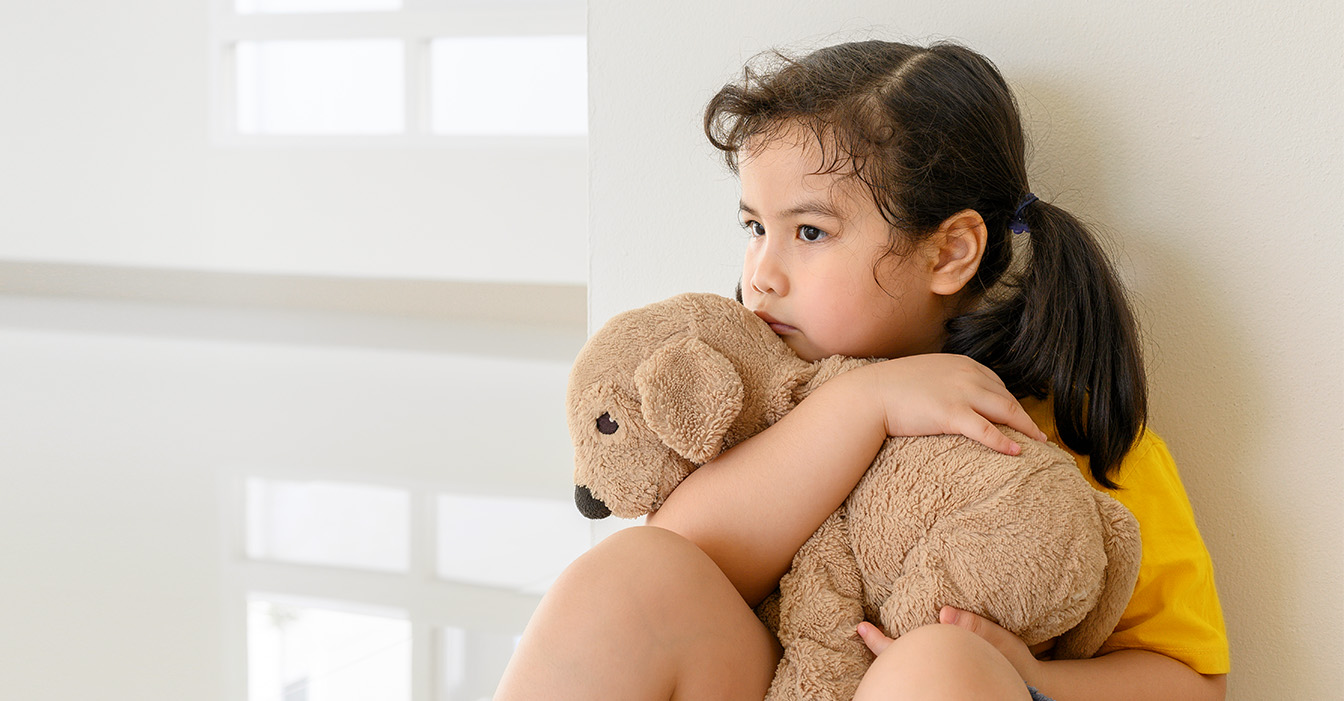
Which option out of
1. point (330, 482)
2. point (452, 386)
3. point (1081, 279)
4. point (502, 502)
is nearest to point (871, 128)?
point (1081, 279)

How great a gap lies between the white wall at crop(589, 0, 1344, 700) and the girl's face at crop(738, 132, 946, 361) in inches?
8.1

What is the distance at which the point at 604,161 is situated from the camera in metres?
1.09

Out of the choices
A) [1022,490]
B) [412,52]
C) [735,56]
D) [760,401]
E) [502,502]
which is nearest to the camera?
[1022,490]

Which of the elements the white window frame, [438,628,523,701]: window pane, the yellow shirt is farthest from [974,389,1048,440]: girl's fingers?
the white window frame

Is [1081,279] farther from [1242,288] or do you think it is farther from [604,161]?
[604,161]

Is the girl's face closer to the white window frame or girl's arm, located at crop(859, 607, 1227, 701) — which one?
girl's arm, located at crop(859, 607, 1227, 701)

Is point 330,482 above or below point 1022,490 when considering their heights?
below

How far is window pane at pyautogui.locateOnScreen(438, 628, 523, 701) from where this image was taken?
1170 millimetres

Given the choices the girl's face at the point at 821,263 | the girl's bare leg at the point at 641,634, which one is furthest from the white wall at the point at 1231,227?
the girl's bare leg at the point at 641,634

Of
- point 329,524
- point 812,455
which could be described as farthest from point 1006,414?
point 329,524

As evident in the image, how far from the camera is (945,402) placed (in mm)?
708

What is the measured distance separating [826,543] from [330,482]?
1461 mm

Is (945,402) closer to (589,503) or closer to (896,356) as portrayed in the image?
(896,356)

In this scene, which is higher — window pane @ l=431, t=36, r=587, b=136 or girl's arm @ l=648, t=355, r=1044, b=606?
window pane @ l=431, t=36, r=587, b=136
